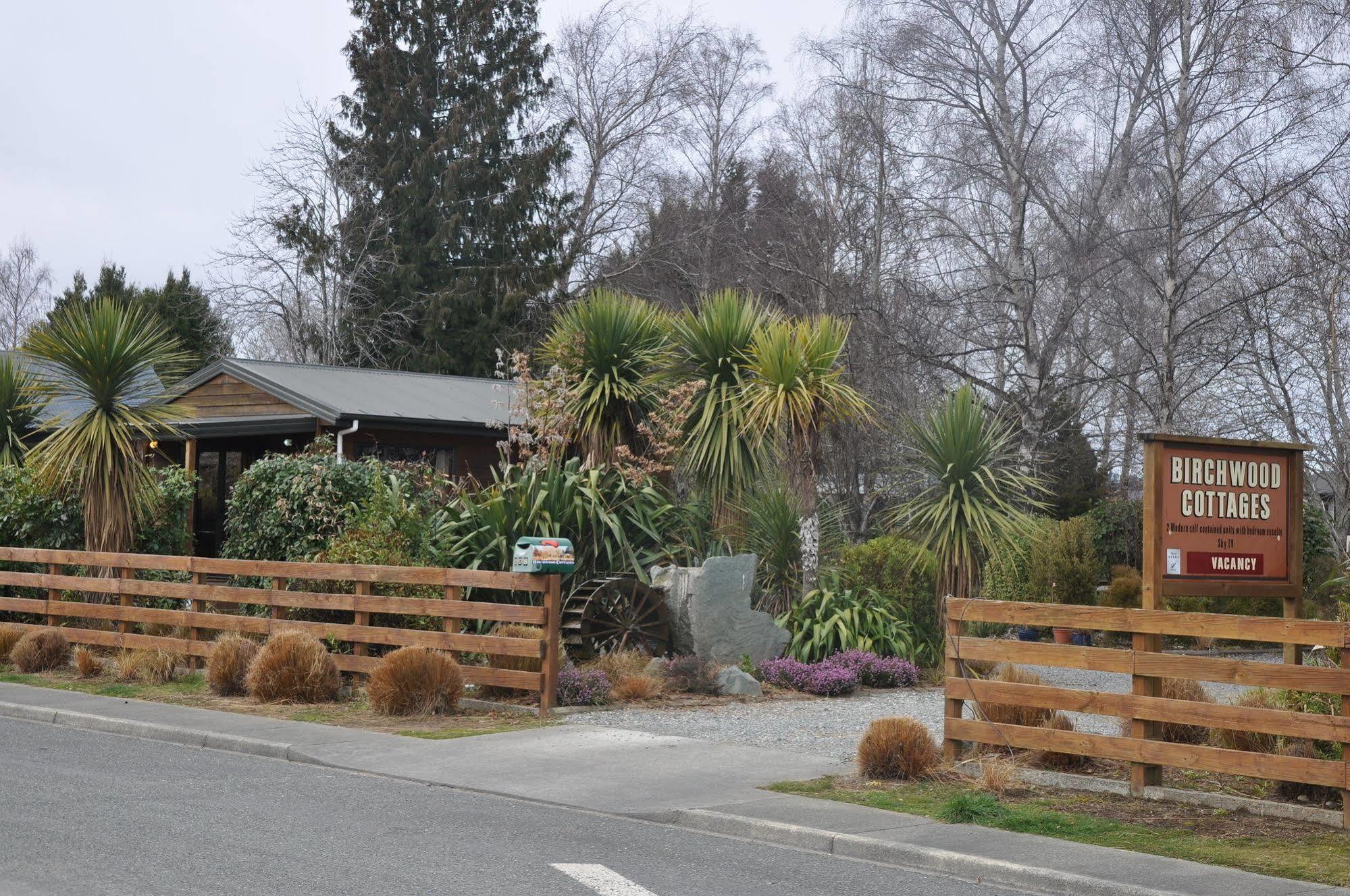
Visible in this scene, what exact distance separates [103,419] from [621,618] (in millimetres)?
7408

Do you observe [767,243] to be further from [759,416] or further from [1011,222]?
[759,416]

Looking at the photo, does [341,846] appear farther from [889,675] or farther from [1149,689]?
[889,675]

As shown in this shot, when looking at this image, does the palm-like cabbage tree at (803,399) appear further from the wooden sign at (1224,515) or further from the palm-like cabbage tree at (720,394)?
the wooden sign at (1224,515)

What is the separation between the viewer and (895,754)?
9.15 metres

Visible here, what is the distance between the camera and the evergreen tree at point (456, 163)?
134 feet

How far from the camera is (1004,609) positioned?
31.2 ft

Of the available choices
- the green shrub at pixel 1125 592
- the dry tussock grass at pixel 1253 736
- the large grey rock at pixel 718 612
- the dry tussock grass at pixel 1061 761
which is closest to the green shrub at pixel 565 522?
the large grey rock at pixel 718 612

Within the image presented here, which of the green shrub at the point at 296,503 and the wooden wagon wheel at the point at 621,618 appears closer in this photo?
the wooden wagon wheel at the point at 621,618

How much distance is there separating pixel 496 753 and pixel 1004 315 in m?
15.2

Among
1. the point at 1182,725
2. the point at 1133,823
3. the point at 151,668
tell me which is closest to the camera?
the point at 1133,823

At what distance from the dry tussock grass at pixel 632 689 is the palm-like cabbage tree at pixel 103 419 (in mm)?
7781

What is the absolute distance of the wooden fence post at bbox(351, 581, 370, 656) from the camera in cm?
1339

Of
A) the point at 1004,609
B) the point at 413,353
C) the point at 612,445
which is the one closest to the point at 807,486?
the point at 612,445

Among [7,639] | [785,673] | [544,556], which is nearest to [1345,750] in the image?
[544,556]
